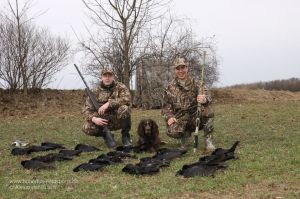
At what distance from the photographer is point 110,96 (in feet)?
33.1

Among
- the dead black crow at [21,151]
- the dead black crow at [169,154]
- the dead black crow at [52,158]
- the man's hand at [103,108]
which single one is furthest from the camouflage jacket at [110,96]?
the dead black crow at [169,154]

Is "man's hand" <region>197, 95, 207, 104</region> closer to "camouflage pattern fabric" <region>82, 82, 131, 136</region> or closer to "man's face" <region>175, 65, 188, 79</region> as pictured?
"man's face" <region>175, 65, 188, 79</region>

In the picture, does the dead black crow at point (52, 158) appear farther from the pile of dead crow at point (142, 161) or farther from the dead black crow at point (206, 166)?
the dead black crow at point (206, 166)

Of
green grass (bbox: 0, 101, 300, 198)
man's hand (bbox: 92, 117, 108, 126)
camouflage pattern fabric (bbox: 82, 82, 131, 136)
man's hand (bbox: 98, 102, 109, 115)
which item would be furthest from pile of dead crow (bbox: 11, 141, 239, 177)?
camouflage pattern fabric (bbox: 82, 82, 131, 136)

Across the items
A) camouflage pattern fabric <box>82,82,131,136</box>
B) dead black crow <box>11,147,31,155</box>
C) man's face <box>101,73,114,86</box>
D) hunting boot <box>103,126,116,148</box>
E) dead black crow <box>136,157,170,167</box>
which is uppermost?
man's face <box>101,73,114,86</box>

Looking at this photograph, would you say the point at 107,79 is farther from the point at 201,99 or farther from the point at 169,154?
the point at 169,154

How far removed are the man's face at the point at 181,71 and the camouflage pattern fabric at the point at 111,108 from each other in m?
1.19

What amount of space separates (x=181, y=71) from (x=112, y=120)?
1767 millimetres

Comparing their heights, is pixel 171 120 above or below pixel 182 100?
below

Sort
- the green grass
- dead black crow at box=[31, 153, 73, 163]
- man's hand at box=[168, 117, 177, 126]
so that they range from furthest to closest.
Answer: man's hand at box=[168, 117, 177, 126] < dead black crow at box=[31, 153, 73, 163] < the green grass

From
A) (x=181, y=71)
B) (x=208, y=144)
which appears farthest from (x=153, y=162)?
(x=181, y=71)

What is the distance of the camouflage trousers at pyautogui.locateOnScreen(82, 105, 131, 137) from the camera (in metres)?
10.1

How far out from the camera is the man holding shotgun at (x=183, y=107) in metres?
9.37

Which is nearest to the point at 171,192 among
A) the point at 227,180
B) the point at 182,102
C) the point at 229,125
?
the point at 227,180
